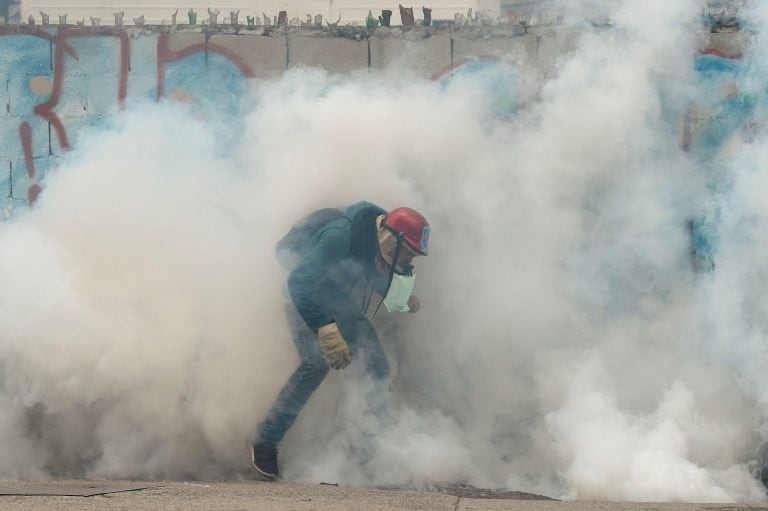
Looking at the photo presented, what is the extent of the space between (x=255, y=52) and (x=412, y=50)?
969mm

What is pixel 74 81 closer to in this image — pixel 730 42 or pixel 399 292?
pixel 399 292

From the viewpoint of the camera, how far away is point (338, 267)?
5.04 metres

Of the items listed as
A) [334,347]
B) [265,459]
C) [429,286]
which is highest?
[429,286]

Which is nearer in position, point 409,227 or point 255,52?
point 409,227

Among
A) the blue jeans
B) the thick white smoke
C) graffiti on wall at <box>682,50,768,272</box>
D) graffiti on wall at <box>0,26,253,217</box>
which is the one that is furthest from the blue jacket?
graffiti on wall at <box>682,50,768,272</box>

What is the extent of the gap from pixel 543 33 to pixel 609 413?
236 cm

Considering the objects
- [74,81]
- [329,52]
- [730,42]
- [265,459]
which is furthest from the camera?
[74,81]

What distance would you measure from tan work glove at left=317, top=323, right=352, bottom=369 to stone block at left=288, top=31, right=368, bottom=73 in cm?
207

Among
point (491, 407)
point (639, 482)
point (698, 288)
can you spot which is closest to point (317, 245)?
point (491, 407)

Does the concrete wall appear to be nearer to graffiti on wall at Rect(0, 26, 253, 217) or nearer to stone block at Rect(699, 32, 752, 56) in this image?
graffiti on wall at Rect(0, 26, 253, 217)

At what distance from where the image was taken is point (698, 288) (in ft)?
18.5

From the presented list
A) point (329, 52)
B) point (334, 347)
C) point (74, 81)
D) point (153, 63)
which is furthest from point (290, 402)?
point (74, 81)

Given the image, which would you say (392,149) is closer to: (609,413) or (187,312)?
(187,312)

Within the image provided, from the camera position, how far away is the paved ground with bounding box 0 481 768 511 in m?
3.96
